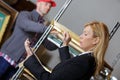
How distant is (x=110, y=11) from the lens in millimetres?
3410

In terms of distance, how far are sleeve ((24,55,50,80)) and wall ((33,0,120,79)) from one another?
1.61m

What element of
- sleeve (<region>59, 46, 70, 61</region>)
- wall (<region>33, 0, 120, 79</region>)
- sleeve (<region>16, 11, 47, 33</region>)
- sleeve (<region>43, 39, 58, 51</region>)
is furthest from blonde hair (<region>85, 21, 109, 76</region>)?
wall (<region>33, 0, 120, 79</region>)

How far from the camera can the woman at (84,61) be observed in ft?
5.60

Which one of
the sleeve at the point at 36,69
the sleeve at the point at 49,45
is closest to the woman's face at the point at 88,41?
the sleeve at the point at 36,69

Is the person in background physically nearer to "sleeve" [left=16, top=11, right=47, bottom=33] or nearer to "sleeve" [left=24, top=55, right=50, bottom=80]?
"sleeve" [left=16, top=11, right=47, bottom=33]

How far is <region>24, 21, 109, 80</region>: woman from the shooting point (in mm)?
1706

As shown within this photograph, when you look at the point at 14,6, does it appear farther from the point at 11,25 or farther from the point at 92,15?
the point at 92,15

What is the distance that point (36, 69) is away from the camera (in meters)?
1.81

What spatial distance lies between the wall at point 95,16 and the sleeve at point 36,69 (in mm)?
1612

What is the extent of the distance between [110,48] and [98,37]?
1.62 metres

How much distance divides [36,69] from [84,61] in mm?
272

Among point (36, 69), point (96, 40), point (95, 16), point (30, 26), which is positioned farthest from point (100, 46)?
point (95, 16)

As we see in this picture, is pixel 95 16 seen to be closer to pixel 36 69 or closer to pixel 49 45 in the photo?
pixel 49 45

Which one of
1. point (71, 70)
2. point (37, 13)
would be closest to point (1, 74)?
point (37, 13)
